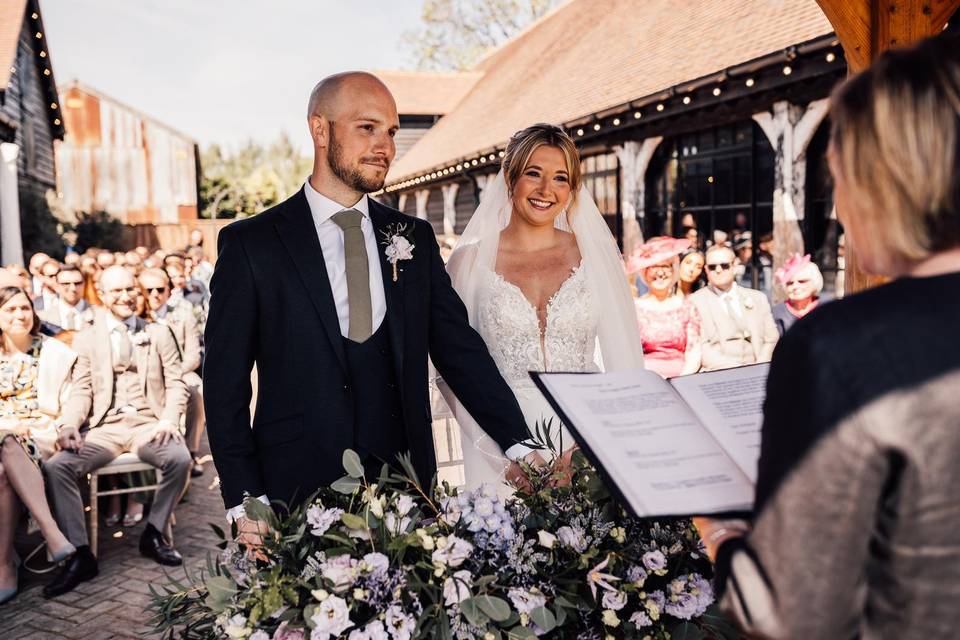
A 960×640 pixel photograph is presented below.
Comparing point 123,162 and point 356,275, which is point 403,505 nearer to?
point 356,275

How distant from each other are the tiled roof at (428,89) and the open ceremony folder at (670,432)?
91.5 feet

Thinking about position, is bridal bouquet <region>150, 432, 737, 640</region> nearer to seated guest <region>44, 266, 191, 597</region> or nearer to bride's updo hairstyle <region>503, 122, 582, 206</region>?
bride's updo hairstyle <region>503, 122, 582, 206</region>

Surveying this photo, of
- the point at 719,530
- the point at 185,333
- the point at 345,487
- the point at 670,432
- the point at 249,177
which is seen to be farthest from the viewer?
the point at 249,177

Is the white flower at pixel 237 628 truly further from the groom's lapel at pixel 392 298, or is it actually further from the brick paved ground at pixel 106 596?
the brick paved ground at pixel 106 596

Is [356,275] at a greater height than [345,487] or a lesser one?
greater

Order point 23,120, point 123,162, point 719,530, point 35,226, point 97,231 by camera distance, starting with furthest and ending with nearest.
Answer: point 123,162 < point 97,231 < point 23,120 < point 35,226 < point 719,530

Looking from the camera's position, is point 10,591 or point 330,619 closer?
point 330,619

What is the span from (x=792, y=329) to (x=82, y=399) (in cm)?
552

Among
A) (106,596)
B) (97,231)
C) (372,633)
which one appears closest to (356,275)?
(372,633)

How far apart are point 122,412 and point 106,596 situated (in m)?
1.37

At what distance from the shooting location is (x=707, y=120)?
902 cm

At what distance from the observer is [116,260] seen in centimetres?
1034

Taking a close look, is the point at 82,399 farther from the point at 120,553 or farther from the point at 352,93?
the point at 352,93

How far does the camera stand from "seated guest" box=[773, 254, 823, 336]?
617cm
